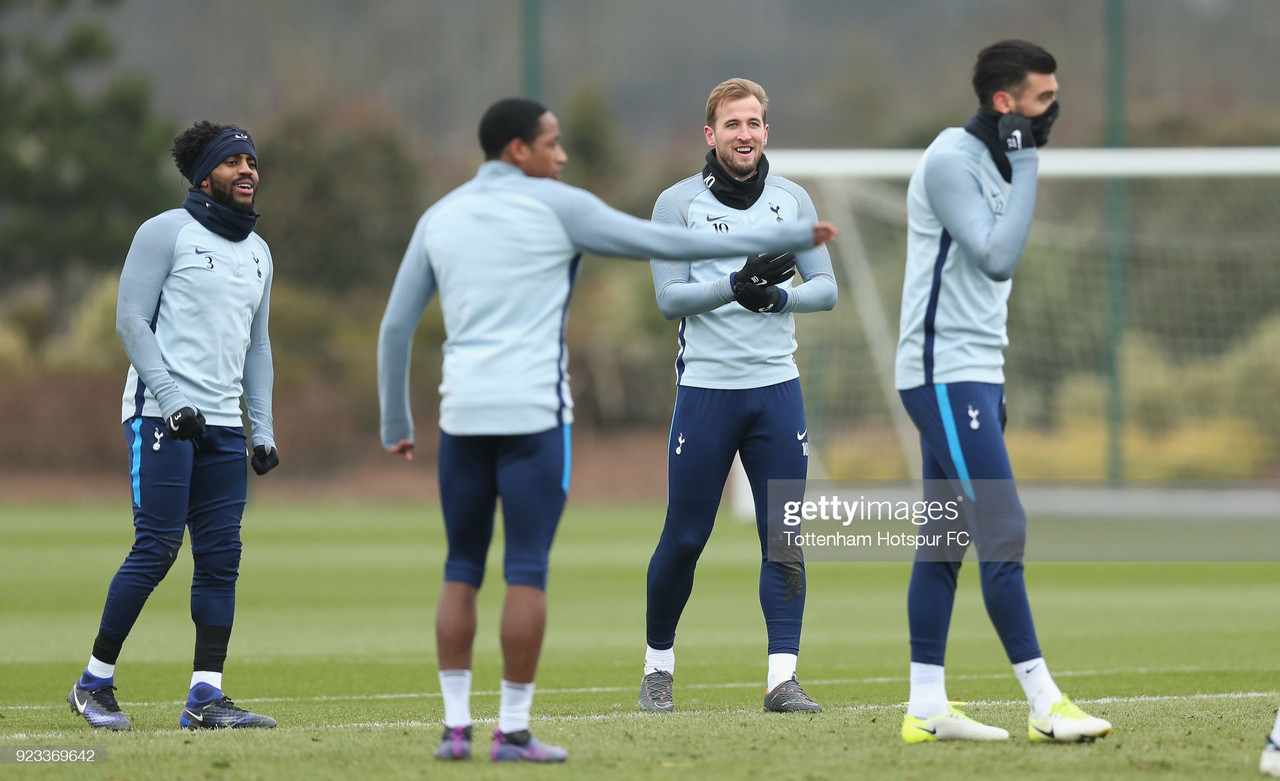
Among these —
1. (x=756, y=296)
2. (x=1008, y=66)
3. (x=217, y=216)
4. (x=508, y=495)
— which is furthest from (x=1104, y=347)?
(x=508, y=495)

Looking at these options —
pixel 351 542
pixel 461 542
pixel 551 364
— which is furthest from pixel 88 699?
pixel 351 542

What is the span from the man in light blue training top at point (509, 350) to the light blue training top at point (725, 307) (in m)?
1.39

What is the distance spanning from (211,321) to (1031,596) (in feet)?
24.7

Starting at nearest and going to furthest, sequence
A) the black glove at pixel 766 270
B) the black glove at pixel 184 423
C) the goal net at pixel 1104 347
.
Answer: the black glove at pixel 184 423
the black glove at pixel 766 270
the goal net at pixel 1104 347

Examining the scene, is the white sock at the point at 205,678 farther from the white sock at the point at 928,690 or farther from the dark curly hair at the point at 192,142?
the white sock at the point at 928,690

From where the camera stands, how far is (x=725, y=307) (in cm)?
653

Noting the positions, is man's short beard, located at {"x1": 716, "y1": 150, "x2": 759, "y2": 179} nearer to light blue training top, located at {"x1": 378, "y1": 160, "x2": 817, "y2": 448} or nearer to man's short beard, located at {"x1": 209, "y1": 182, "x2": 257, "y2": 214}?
light blue training top, located at {"x1": 378, "y1": 160, "x2": 817, "y2": 448}

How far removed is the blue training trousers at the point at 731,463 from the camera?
648cm

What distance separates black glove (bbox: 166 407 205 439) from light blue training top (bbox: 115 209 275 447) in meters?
0.06

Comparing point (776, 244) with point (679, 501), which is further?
point (679, 501)

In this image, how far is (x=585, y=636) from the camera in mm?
10070

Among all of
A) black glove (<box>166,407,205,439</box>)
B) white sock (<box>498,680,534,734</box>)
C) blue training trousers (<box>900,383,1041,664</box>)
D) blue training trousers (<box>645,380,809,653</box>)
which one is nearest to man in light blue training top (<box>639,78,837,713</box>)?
blue training trousers (<box>645,380,809,653</box>)

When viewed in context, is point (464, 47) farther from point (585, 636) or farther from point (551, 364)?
point (551, 364)

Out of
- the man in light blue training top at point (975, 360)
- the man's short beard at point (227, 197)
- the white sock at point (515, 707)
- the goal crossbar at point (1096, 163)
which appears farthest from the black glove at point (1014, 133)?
the goal crossbar at point (1096, 163)
